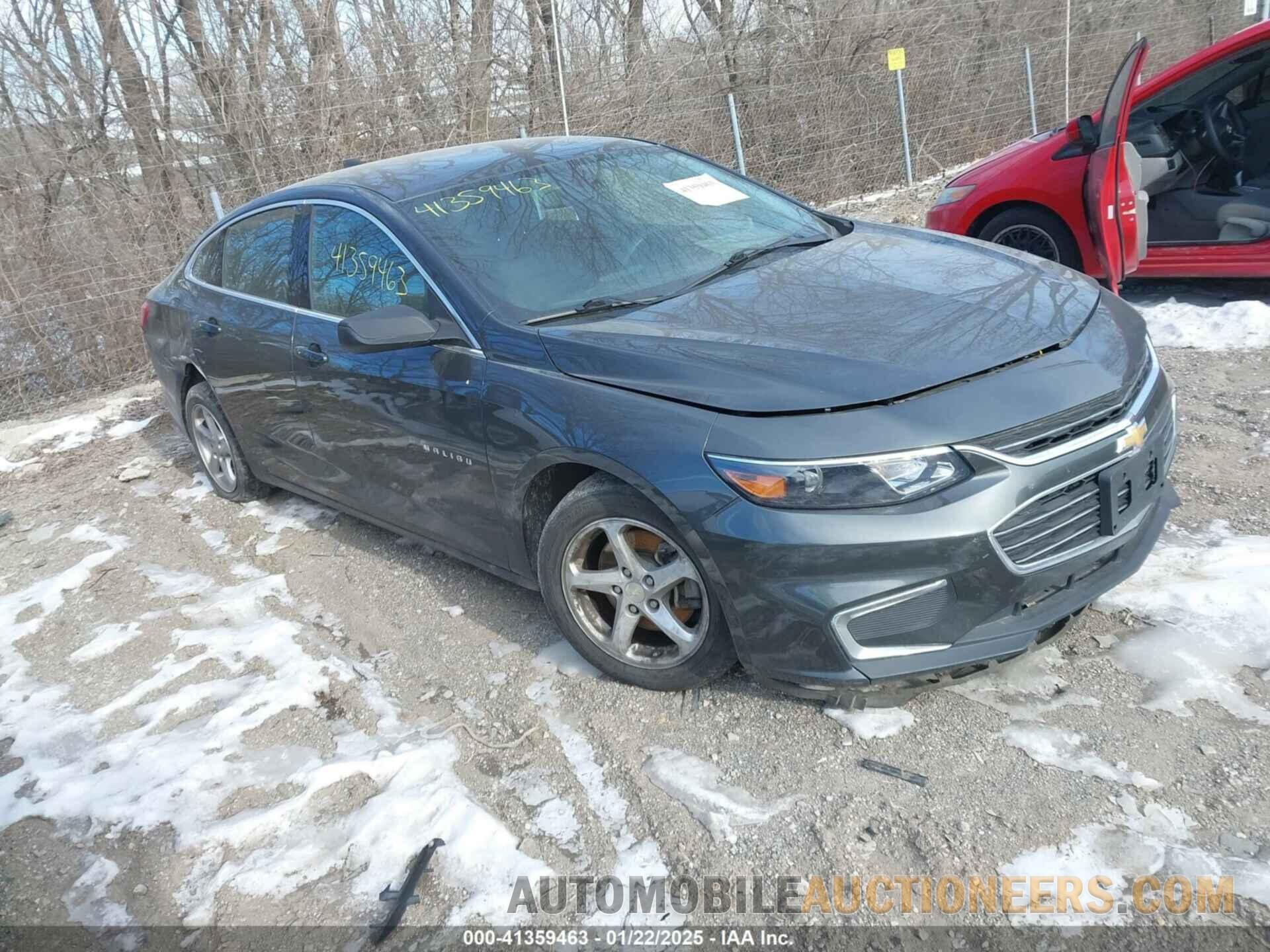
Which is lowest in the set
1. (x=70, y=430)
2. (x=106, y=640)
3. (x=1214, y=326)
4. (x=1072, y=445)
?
(x=1214, y=326)

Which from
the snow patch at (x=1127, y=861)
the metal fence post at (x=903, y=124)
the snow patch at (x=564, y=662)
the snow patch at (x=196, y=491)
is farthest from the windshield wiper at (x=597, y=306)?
the metal fence post at (x=903, y=124)

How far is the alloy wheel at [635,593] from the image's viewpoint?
3.01 meters

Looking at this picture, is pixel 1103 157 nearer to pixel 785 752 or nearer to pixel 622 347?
pixel 622 347

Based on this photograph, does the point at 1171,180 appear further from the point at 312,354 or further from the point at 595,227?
the point at 312,354

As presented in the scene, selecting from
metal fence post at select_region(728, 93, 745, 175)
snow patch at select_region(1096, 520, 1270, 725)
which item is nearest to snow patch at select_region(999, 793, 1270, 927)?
snow patch at select_region(1096, 520, 1270, 725)

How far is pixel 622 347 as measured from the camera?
3.05 m

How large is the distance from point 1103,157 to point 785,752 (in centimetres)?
369

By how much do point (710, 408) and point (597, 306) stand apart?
31.0 inches

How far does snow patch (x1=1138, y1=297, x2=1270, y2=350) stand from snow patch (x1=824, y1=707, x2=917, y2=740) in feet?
12.2

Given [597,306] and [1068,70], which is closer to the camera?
[597,306]

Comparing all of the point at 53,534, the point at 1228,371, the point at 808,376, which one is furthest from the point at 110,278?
the point at 1228,371

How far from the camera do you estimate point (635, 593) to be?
3.10m

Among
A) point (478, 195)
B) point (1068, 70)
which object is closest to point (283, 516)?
point (478, 195)

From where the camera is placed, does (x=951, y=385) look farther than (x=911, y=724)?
No
